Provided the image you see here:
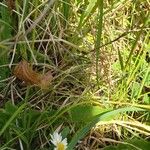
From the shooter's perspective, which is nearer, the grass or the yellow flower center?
the yellow flower center

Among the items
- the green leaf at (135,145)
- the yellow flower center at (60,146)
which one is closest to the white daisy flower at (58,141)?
the yellow flower center at (60,146)

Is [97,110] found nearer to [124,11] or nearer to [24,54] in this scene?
[24,54]

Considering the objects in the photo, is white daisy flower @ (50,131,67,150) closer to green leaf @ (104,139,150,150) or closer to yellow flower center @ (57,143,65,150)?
yellow flower center @ (57,143,65,150)

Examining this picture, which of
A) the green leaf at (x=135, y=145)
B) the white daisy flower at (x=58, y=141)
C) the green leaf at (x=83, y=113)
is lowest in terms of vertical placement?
the green leaf at (x=135, y=145)

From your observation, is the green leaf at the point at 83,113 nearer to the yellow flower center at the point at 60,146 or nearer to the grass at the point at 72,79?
the grass at the point at 72,79

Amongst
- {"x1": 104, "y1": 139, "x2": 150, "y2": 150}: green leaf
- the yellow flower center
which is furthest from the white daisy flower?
{"x1": 104, "y1": 139, "x2": 150, "y2": 150}: green leaf
